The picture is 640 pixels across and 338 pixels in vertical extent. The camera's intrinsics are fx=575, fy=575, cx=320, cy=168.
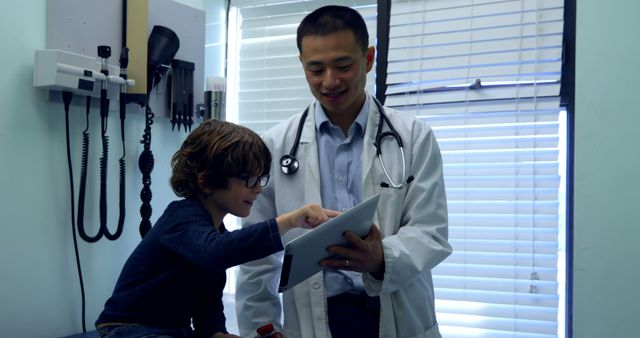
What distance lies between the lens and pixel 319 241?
3.65 ft

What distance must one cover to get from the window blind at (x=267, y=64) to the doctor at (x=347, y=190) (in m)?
1.28

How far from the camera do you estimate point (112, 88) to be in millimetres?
2096

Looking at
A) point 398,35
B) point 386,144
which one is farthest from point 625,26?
point 386,144

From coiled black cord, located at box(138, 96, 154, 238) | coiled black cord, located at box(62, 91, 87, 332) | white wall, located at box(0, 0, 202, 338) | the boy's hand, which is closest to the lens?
the boy's hand

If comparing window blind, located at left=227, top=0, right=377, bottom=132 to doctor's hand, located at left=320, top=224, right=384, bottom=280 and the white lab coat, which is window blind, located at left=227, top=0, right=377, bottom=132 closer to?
the white lab coat

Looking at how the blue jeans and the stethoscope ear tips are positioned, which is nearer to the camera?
the blue jeans

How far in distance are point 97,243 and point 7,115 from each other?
559 millimetres

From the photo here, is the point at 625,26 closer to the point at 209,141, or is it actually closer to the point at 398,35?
the point at 398,35

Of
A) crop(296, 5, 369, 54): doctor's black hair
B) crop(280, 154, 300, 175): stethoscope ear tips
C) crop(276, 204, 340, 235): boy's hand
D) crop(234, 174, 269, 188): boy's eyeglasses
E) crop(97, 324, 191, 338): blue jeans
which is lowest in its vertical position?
crop(97, 324, 191, 338): blue jeans

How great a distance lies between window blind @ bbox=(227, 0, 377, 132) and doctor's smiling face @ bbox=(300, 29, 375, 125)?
51.8 inches

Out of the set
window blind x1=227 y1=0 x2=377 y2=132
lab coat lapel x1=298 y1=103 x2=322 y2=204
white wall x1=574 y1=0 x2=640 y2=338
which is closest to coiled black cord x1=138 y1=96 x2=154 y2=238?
window blind x1=227 y1=0 x2=377 y2=132

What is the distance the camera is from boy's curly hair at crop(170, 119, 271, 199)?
1.27 m

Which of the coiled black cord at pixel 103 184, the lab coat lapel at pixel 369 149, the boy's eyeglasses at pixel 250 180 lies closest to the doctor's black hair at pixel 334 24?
the lab coat lapel at pixel 369 149

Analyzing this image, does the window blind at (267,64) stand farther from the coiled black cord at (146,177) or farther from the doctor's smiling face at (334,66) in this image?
the doctor's smiling face at (334,66)
